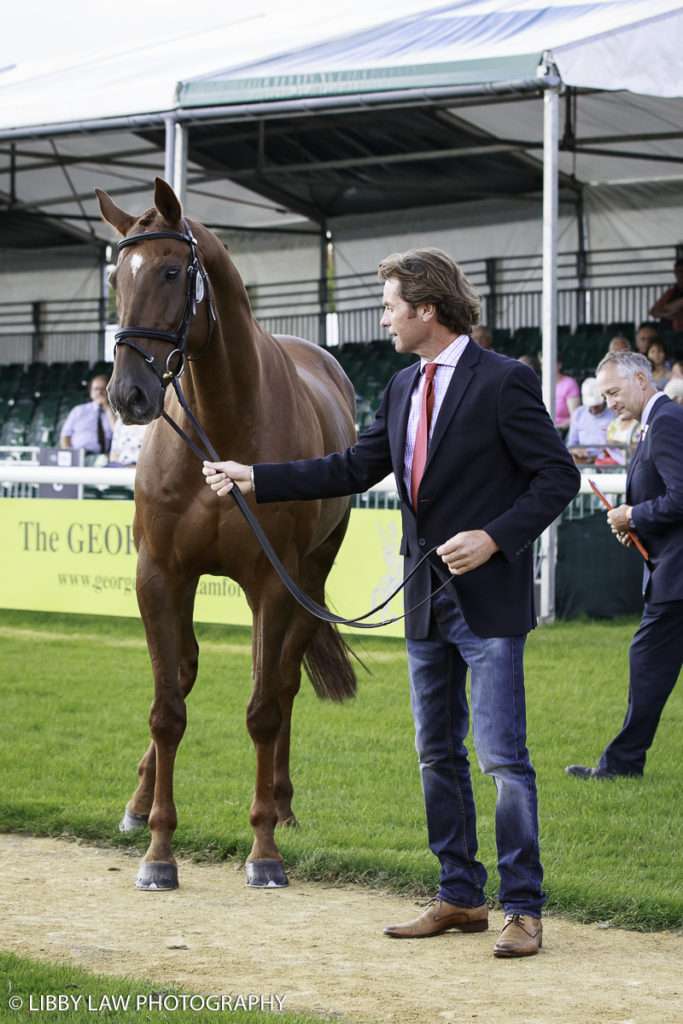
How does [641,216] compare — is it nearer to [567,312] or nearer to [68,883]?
[567,312]

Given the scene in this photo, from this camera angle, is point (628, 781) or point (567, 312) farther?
point (567, 312)

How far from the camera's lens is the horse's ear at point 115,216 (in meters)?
4.26

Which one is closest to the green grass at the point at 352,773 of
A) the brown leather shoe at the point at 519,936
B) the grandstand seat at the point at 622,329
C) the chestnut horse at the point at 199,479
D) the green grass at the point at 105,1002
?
the chestnut horse at the point at 199,479

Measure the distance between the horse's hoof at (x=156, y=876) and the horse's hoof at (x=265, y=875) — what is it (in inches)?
10.6

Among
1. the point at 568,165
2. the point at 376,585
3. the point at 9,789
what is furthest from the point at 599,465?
the point at 568,165

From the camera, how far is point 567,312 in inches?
759

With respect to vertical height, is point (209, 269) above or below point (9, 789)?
above

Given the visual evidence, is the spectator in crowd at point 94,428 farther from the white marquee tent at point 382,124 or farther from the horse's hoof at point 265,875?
the horse's hoof at point 265,875

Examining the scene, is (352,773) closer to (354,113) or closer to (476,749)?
(476,749)

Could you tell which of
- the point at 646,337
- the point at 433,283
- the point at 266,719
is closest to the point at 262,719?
the point at 266,719

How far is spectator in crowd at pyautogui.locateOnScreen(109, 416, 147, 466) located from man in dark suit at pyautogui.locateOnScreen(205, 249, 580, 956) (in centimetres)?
767

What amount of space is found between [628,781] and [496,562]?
255 centimetres

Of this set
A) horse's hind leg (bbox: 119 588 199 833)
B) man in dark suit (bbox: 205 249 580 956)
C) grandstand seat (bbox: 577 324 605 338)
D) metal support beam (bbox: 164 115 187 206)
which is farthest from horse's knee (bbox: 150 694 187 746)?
grandstand seat (bbox: 577 324 605 338)

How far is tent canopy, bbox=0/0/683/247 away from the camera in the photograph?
32.2 feet
